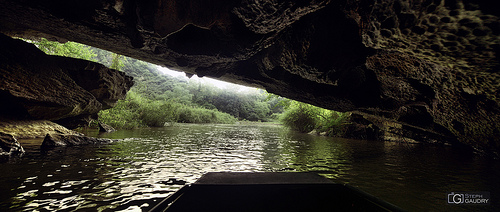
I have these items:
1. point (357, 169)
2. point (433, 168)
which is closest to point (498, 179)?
point (433, 168)

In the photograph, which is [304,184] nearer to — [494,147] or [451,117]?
[451,117]

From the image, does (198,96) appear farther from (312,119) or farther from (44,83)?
(44,83)

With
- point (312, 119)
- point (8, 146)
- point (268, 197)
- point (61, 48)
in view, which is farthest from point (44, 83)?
point (312, 119)

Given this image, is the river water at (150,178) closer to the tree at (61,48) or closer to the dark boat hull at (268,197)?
the dark boat hull at (268,197)

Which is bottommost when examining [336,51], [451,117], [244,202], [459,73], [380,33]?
[244,202]

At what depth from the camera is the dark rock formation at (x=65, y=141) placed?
410 cm

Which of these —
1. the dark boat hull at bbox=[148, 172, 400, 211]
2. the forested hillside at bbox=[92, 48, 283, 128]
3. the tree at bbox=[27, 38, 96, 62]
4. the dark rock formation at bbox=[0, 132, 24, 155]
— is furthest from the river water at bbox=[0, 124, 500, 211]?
the forested hillside at bbox=[92, 48, 283, 128]

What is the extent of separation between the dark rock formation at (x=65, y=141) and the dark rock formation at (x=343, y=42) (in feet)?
8.44

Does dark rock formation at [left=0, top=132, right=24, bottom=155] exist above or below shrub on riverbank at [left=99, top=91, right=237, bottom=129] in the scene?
below

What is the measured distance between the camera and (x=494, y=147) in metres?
4.26

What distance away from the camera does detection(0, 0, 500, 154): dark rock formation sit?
7.22 ft

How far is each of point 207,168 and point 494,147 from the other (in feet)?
21.7

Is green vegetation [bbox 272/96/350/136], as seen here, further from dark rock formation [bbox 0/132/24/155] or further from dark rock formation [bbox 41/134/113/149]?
dark rock formation [bbox 0/132/24/155]

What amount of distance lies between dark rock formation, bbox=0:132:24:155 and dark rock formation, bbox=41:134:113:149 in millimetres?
535
